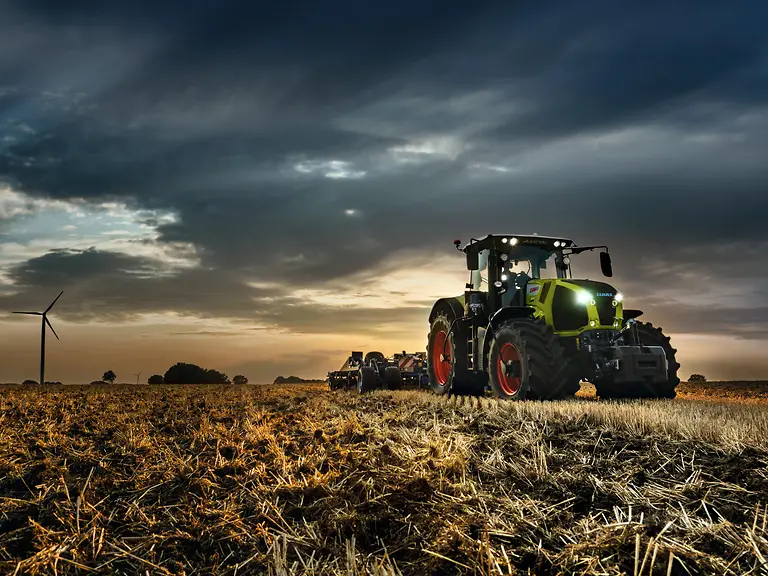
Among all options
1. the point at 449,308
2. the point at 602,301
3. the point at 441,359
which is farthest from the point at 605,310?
the point at 441,359

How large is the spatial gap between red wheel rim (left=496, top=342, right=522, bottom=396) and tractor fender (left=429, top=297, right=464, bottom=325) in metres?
2.14

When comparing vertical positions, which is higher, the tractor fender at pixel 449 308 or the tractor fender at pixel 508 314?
the tractor fender at pixel 449 308

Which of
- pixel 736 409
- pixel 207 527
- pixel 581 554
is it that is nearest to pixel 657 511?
pixel 581 554

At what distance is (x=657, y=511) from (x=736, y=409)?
6115mm

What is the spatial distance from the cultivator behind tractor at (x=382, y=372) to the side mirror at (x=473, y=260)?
422cm

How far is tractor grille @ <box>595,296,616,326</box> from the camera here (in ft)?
40.4

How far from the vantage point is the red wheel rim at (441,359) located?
15062 millimetres

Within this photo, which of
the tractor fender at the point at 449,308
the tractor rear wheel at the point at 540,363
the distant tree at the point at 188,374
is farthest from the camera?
the distant tree at the point at 188,374

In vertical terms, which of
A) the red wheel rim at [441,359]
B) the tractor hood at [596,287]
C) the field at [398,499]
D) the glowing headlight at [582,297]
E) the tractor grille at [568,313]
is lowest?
the field at [398,499]

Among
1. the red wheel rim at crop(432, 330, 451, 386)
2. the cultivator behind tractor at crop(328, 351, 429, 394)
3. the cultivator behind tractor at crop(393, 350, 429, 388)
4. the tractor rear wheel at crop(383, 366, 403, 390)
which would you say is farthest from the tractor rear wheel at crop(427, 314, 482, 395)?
the tractor rear wheel at crop(383, 366, 403, 390)

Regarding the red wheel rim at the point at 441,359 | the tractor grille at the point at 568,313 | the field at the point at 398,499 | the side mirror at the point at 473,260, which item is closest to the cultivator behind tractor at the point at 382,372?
the red wheel rim at the point at 441,359

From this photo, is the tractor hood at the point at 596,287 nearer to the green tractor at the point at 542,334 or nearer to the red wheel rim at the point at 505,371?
the green tractor at the point at 542,334

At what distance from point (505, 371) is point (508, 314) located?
1261 millimetres

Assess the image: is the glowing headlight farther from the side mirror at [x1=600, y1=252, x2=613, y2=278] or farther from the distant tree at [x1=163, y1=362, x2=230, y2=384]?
the distant tree at [x1=163, y1=362, x2=230, y2=384]
